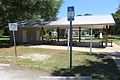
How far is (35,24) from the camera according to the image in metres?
39.3

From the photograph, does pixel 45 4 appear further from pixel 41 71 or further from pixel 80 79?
pixel 80 79

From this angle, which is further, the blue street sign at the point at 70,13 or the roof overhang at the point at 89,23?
the roof overhang at the point at 89,23

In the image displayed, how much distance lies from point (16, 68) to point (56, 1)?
21996 millimetres

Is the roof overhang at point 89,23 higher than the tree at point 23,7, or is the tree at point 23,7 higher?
the tree at point 23,7

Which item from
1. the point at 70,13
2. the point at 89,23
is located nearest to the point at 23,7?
the point at 89,23

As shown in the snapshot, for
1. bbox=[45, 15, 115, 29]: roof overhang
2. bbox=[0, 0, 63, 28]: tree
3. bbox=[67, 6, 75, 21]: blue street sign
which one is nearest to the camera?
bbox=[67, 6, 75, 21]: blue street sign

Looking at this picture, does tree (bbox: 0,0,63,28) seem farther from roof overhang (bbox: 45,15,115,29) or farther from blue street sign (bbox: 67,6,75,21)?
blue street sign (bbox: 67,6,75,21)

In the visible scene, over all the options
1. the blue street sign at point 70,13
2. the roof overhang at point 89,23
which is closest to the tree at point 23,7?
the roof overhang at point 89,23

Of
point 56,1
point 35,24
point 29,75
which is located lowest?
point 29,75

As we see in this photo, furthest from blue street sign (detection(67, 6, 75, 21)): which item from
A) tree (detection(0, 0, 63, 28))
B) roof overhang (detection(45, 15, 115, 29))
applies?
tree (detection(0, 0, 63, 28))

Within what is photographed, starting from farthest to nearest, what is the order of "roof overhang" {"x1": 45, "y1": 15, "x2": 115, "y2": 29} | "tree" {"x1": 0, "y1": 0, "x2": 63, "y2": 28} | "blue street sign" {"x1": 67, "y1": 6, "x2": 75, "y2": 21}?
"tree" {"x1": 0, "y1": 0, "x2": 63, "y2": 28} → "roof overhang" {"x1": 45, "y1": 15, "x2": 115, "y2": 29} → "blue street sign" {"x1": 67, "y1": 6, "x2": 75, "y2": 21}

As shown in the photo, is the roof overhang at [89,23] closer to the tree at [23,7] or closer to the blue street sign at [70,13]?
the tree at [23,7]

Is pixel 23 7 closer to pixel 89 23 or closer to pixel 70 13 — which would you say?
pixel 89 23

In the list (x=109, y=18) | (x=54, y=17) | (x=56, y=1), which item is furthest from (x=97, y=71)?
(x=54, y=17)
